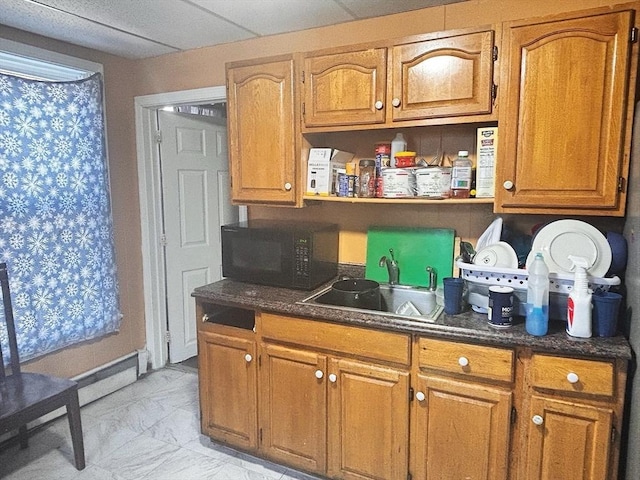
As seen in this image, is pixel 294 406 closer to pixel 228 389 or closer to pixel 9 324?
pixel 228 389

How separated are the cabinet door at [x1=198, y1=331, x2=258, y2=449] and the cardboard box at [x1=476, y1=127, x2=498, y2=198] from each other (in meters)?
1.28

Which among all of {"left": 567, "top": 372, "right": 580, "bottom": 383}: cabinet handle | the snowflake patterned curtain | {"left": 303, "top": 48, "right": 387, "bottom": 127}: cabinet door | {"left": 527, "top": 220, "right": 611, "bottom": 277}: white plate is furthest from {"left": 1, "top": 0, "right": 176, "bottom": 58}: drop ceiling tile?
{"left": 567, "top": 372, "right": 580, "bottom": 383}: cabinet handle

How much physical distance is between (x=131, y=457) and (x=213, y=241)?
169 centimetres

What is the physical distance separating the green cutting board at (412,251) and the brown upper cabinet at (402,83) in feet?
1.94

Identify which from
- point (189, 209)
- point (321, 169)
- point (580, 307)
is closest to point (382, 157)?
point (321, 169)

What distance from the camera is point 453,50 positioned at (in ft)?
5.86

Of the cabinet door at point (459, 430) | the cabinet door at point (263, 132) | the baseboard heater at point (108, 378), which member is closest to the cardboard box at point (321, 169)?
the cabinet door at point (263, 132)

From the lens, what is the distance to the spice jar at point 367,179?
2.16m

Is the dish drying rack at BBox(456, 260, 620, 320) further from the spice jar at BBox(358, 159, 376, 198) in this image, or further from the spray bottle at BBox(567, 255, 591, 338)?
the spice jar at BBox(358, 159, 376, 198)

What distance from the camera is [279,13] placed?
2.16 meters

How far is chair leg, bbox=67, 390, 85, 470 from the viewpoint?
2129mm

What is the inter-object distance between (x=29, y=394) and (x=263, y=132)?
1.69 meters

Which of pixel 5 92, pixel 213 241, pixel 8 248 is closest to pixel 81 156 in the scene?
pixel 5 92

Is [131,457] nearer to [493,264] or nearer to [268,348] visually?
[268,348]
